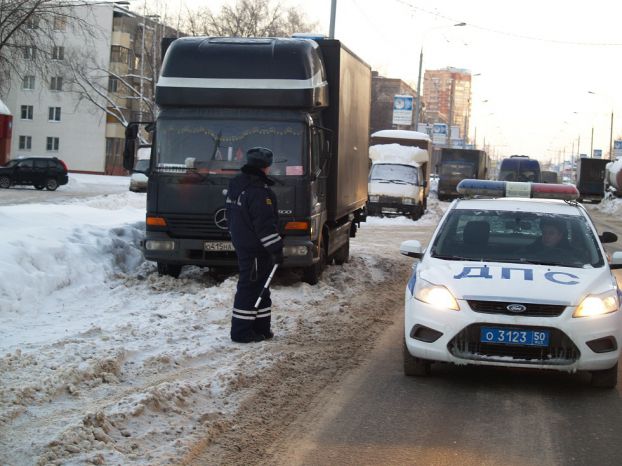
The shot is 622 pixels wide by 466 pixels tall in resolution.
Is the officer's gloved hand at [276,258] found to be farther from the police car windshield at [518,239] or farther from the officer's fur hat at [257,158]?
the police car windshield at [518,239]

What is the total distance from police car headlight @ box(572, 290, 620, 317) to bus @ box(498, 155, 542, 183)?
42.3m

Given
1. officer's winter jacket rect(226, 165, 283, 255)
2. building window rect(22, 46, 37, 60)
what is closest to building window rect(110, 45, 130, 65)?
building window rect(22, 46, 37, 60)

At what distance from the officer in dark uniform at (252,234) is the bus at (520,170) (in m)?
41.4

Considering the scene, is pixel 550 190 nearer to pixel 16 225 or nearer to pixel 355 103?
pixel 355 103

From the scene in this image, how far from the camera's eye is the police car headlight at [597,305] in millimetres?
6922

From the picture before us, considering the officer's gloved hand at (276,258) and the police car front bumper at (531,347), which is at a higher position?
the officer's gloved hand at (276,258)

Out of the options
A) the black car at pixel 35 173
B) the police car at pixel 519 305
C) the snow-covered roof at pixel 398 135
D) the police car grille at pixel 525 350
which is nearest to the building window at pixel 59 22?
the police car at pixel 519 305

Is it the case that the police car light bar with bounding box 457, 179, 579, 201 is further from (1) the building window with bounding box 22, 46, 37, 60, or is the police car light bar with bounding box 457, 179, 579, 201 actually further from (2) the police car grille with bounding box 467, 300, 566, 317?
(1) the building window with bounding box 22, 46, 37, 60

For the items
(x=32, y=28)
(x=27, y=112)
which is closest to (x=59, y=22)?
(x=32, y=28)

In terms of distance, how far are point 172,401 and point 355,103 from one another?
31.6 feet

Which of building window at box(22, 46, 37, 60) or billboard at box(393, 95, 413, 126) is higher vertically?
billboard at box(393, 95, 413, 126)

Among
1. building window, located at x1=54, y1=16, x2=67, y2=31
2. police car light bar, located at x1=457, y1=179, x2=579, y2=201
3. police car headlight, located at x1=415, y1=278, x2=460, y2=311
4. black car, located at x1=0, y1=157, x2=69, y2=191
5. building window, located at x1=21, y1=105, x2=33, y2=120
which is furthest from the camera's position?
building window, located at x1=21, y1=105, x2=33, y2=120

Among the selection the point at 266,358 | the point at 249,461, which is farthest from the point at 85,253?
the point at 249,461

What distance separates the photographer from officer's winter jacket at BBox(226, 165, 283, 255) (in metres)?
8.62
